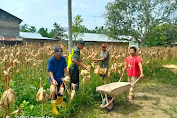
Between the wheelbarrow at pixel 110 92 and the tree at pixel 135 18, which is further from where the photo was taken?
the tree at pixel 135 18

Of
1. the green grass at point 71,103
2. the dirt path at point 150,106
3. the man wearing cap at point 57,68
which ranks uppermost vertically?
the man wearing cap at point 57,68

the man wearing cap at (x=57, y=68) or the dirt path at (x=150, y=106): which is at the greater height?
the man wearing cap at (x=57, y=68)

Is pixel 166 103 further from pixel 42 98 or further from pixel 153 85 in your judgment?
pixel 42 98

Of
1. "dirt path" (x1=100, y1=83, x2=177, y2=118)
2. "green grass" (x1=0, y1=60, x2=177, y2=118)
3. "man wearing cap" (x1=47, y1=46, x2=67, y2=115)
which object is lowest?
"dirt path" (x1=100, y1=83, x2=177, y2=118)

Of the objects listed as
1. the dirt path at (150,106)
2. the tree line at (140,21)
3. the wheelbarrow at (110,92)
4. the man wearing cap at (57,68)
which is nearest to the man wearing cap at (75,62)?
the man wearing cap at (57,68)

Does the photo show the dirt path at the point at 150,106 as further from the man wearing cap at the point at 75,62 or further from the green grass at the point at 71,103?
the man wearing cap at the point at 75,62

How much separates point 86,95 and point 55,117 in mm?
1274

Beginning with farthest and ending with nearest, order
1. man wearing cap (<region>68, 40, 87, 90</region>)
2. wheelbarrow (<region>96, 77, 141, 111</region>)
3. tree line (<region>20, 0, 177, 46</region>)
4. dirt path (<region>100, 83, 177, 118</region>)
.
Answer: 1. tree line (<region>20, 0, 177, 46</region>)
2. man wearing cap (<region>68, 40, 87, 90</region>)
3. dirt path (<region>100, 83, 177, 118</region>)
4. wheelbarrow (<region>96, 77, 141, 111</region>)

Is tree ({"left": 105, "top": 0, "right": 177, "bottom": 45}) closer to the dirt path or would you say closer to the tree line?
the tree line

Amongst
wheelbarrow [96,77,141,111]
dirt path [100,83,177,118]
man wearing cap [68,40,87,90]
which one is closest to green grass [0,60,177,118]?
dirt path [100,83,177,118]

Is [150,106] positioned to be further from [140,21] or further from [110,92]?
[140,21]

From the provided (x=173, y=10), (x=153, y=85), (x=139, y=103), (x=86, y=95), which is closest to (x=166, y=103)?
(x=139, y=103)

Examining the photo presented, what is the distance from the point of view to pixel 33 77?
5879 millimetres

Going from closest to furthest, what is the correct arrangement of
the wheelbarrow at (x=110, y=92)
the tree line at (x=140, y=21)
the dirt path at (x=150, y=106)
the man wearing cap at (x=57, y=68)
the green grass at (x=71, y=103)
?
the man wearing cap at (x=57, y=68)
the green grass at (x=71, y=103)
the wheelbarrow at (x=110, y=92)
the dirt path at (x=150, y=106)
the tree line at (x=140, y=21)
